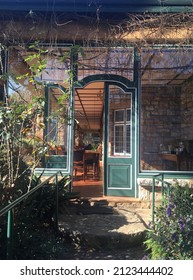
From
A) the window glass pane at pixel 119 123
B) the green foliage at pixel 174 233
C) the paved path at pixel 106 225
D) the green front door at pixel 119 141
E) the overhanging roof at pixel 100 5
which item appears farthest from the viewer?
the window glass pane at pixel 119 123

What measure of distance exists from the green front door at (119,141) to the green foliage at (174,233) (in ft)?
10.1

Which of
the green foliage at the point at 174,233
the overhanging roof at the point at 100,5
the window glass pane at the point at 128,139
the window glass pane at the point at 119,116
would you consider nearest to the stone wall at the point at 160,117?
the window glass pane at the point at 128,139

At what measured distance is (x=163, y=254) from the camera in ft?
9.43

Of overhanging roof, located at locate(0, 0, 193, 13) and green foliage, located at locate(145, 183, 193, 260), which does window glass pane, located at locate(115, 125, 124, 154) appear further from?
green foliage, located at locate(145, 183, 193, 260)

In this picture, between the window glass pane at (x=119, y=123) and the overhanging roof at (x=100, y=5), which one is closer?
the overhanging roof at (x=100, y=5)

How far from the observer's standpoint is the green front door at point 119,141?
6414 millimetres

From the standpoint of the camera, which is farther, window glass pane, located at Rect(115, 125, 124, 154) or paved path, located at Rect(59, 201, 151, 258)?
window glass pane, located at Rect(115, 125, 124, 154)

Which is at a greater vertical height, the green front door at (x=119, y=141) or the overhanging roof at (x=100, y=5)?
the overhanging roof at (x=100, y=5)

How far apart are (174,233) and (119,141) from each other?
3815 millimetres

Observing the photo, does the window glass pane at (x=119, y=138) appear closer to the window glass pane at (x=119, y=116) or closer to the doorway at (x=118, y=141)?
the doorway at (x=118, y=141)

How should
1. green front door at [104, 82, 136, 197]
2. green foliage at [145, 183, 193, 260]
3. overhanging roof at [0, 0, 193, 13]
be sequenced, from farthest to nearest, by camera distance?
green front door at [104, 82, 136, 197], overhanging roof at [0, 0, 193, 13], green foliage at [145, 183, 193, 260]

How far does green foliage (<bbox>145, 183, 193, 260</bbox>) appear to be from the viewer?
278 cm

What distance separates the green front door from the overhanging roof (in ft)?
5.20

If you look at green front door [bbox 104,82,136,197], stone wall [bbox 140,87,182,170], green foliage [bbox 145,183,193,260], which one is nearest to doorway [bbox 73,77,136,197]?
green front door [bbox 104,82,136,197]
